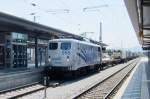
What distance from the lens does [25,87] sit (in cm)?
2116

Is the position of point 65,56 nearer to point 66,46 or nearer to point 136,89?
point 66,46

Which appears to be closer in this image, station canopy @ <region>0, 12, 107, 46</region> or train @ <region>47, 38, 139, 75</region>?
train @ <region>47, 38, 139, 75</region>

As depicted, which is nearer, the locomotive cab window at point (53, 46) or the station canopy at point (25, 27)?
the locomotive cab window at point (53, 46)

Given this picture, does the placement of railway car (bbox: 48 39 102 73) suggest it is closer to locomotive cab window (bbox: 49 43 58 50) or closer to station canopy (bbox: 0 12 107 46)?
locomotive cab window (bbox: 49 43 58 50)

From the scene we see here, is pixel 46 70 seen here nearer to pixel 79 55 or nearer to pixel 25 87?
pixel 79 55

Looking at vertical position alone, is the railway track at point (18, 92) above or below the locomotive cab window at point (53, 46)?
below

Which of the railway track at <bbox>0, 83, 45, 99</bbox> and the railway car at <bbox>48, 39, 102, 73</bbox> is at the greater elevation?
the railway car at <bbox>48, 39, 102, 73</bbox>

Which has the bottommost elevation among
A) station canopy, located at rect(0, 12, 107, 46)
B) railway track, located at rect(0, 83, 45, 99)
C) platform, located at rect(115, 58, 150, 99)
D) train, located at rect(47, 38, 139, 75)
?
platform, located at rect(115, 58, 150, 99)

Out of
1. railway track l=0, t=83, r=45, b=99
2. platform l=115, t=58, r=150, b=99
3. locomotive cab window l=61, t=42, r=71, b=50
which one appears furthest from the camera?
locomotive cab window l=61, t=42, r=71, b=50

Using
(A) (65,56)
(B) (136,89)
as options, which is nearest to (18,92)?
(B) (136,89)

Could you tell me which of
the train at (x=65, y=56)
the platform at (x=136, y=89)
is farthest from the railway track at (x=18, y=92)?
the platform at (x=136, y=89)

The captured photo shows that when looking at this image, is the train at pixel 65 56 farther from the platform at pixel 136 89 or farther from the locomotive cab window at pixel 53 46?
the platform at pixel 136 89

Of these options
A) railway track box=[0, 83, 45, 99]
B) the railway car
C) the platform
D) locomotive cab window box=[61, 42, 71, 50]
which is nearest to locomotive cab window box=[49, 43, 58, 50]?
the railway car

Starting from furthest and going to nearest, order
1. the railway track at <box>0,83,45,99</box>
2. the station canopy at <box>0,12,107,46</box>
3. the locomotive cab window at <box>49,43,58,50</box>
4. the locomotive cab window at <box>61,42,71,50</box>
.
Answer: the station canopy at <box>0,12,107,46</box> → the locomotive cab window at <box>49,43,58,50</box> → the locomotive cab window at <box>61,42,71,50</box> → the railway track at <box>0,83,45,99</box>
